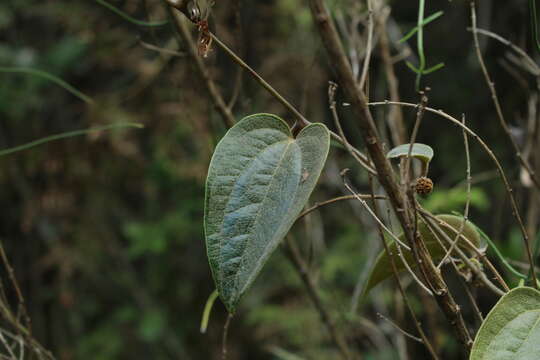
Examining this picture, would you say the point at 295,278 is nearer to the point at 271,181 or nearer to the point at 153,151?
the point at 153,151

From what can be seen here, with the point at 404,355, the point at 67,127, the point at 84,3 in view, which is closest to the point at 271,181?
the point at 404,355

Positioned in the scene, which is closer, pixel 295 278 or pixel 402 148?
pixel 402 148

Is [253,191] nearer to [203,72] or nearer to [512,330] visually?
[512,330]

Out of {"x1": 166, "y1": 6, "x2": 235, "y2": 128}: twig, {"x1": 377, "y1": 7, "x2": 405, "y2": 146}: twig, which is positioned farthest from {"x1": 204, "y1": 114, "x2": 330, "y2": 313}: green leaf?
{"x1": 377, "y1": 7, "x2": 405, "y2": 146}: twig

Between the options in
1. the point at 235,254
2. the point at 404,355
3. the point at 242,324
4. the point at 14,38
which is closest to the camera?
the point at 235,254

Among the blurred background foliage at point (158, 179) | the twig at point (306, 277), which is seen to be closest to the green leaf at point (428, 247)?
the twig at point (306, 277)

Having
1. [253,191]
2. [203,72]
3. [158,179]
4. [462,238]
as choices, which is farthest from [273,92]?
[158,179]
